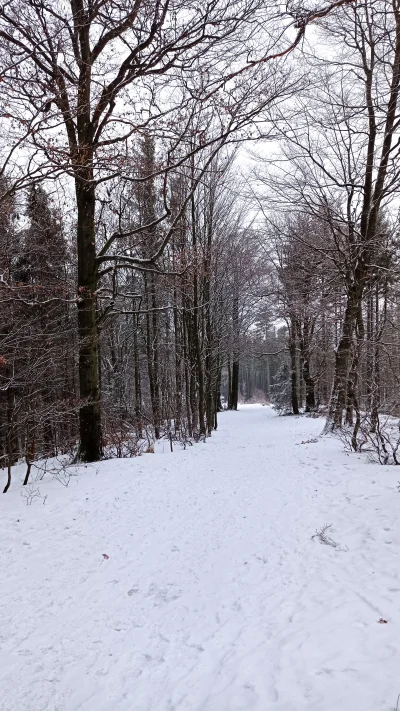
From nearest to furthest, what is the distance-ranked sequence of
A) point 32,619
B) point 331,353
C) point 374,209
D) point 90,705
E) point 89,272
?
1. point 90,705
2. point 32,619
3. point 89,272
4. point 374,209
5. point 331,353

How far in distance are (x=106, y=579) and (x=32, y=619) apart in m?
0.72

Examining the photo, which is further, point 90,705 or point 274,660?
point 274,660

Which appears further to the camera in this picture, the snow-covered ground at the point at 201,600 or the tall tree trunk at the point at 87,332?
the tall tree trunk at the point at 87,332

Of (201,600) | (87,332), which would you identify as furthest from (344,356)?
(201,600)

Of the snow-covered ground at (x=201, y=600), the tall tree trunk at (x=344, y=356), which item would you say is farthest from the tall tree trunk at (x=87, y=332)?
the tall tree trunk at (x=344, y=356)

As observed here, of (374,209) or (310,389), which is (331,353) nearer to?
(374,209)

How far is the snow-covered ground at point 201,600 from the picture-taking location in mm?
2084

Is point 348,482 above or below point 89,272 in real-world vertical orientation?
below

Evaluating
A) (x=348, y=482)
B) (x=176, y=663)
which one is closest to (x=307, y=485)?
(x=348, y=482)

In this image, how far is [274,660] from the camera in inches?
90.0

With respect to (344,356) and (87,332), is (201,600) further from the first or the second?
(344,356)

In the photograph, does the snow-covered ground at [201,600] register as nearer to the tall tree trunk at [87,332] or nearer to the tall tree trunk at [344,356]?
the tall tree trunk at [87,332]

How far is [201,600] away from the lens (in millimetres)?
3064

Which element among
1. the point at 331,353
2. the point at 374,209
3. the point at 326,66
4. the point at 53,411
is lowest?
the point at 53,411
